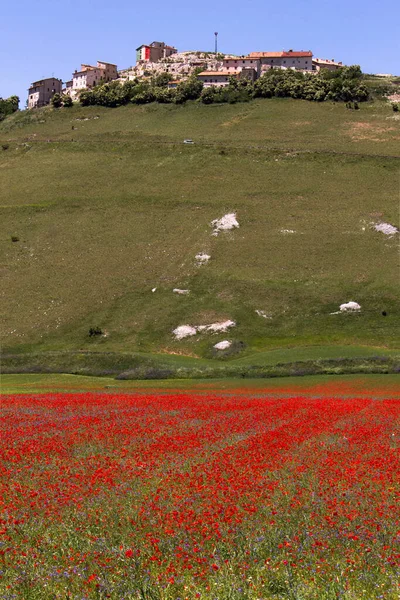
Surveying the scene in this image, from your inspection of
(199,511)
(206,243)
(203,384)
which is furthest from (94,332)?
(199,511)

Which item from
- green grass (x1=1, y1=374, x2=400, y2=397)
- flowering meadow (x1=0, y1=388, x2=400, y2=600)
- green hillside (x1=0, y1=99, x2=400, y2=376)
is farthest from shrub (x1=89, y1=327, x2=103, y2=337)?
flowering meadow (x1=0, y1=388, x2=400, y2=600)

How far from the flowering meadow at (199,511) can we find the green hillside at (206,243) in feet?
193

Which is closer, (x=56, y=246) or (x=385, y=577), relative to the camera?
(x=385, y=577)

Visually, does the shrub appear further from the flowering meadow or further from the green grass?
the flowering meadow

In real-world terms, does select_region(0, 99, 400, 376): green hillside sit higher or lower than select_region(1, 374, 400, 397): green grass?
higher

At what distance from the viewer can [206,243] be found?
132 m

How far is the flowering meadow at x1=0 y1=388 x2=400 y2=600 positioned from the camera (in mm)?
13617

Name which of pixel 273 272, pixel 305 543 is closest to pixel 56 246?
pixel 273 272

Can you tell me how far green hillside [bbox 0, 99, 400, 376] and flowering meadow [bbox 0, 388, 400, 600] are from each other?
2311 inches

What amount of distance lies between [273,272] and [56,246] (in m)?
46.9

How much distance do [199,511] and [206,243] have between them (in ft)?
377

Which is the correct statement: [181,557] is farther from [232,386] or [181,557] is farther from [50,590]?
[232,386]

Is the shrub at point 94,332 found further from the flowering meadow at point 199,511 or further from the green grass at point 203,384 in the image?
the flowering meadow at point 199,511

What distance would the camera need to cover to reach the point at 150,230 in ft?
459
